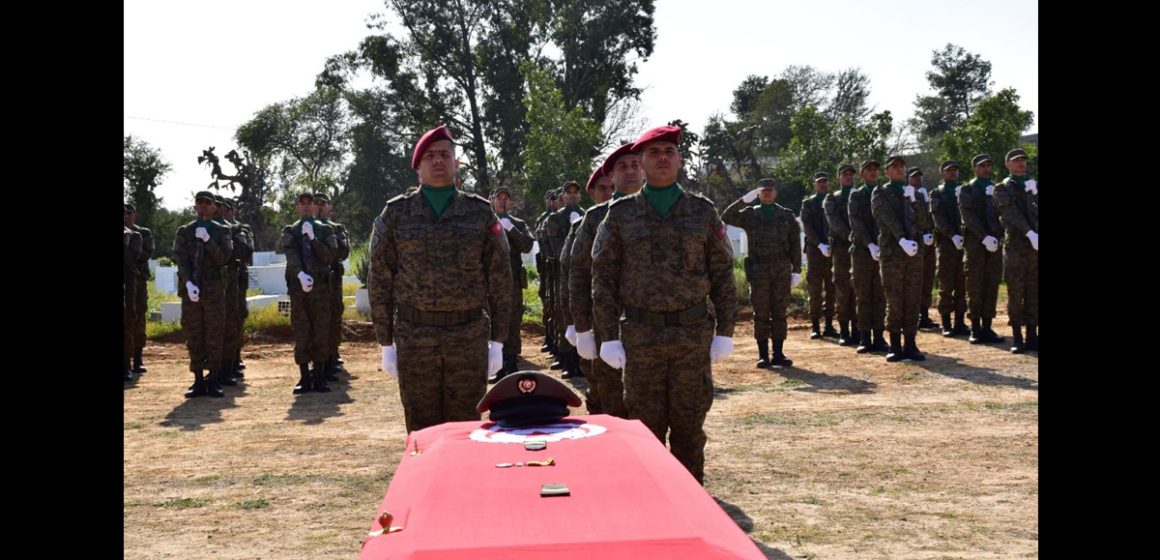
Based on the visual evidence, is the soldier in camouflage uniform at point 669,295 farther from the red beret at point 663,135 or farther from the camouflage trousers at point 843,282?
the camouflage trousers at point 843,282

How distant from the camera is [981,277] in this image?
13.2m

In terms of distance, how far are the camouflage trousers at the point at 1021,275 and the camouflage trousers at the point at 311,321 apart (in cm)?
822

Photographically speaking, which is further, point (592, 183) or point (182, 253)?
point (182, 253)

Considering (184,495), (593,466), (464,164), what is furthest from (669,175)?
(464,164)

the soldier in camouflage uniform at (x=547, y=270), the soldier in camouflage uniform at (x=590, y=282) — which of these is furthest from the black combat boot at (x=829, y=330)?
the soldier in camouflage uniform at (x=590, y=282)

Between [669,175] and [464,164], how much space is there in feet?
121

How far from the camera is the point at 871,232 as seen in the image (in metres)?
12.6

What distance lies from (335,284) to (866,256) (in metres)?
6.67

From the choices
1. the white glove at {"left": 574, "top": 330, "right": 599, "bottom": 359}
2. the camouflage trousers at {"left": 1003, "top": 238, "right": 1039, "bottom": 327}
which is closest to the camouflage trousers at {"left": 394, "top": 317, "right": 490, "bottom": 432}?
the white glove at {"left": 574, "top": 330, "right": 599, "bottom": 359}

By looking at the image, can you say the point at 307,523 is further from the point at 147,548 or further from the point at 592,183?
the point at 592,183

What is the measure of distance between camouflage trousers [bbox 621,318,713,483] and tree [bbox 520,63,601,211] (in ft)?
91.8

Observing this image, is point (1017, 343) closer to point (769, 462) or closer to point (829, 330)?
point (829, 330)

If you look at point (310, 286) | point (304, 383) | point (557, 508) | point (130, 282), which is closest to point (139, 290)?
point (130, 282)
